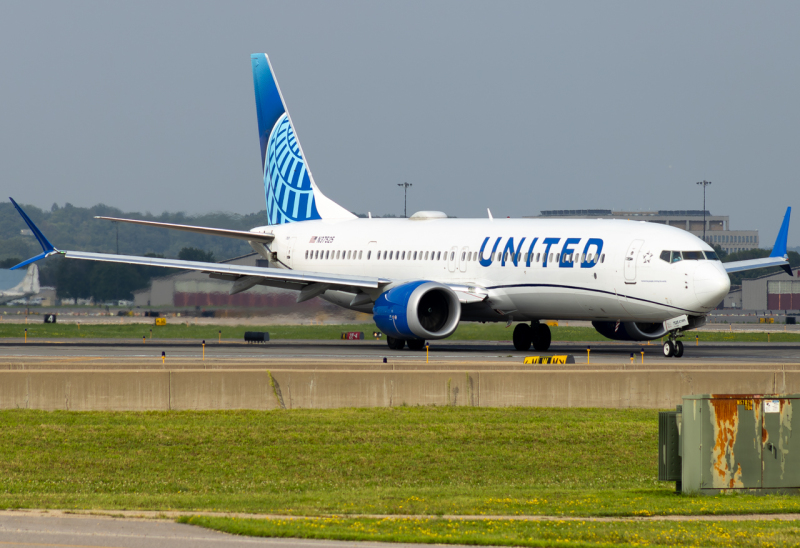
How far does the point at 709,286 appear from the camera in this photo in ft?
98.5

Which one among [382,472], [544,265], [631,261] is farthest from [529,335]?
[382,472]

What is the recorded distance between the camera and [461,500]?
13.0 meters

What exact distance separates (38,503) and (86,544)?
116 inches

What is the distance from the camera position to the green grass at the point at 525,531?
33.1 feet

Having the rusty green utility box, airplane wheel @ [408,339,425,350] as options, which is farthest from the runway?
the rusty green utility box

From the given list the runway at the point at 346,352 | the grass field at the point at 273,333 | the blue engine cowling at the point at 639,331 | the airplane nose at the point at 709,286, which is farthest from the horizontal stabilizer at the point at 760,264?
the airplane nose at the point at 709,286

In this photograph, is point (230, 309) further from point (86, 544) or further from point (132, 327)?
point (86, 544)

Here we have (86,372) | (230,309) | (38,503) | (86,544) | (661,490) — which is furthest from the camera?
(230,309)

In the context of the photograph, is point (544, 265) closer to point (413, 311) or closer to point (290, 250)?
point (413, 311)

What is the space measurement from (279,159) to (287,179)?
102 centimetres

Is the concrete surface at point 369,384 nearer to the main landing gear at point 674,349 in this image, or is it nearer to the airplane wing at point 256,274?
the main landing gear at point 674,349

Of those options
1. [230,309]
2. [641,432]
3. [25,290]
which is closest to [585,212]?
[25,290]

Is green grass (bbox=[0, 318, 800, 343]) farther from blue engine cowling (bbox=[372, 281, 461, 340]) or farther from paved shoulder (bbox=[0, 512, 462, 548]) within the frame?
paved shoulder (bbox=[0, 512, 462, 548])

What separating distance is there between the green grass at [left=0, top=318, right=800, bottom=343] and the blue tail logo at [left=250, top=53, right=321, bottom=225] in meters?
5.04
